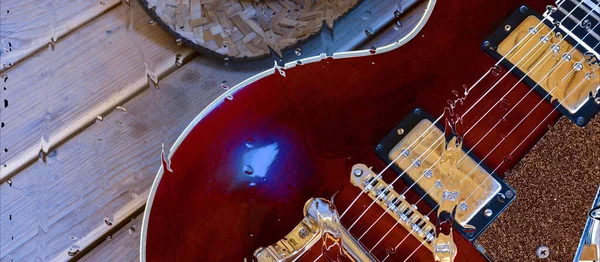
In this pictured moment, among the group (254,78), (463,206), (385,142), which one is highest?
(254,78)

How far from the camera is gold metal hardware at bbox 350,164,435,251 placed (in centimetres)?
63

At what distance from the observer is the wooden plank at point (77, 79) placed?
86 centimetres

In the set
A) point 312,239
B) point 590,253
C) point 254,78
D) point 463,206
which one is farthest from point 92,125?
point 590,253

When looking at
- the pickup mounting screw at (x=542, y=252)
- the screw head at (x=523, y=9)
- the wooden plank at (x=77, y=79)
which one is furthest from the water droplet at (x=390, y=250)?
the wooden plank at (x=77, y=79)

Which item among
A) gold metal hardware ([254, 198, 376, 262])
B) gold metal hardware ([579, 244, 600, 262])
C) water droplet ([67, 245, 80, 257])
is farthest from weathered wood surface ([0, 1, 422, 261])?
gold metal hardware ([579, 244, 600, 262])

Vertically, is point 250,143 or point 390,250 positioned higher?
point 250,143

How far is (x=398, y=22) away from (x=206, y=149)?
386mm

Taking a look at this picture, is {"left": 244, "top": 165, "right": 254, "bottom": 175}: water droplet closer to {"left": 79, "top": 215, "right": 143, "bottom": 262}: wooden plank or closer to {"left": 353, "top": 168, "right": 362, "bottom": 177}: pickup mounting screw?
{"left": 353, "top": 168, "right": 362, "bottom": 177}: pickup mounting screw

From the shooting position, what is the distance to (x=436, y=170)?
65 cm

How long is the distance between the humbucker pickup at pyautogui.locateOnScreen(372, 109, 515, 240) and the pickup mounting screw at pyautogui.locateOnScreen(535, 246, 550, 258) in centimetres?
5

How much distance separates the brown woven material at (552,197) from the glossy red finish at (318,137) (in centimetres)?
2

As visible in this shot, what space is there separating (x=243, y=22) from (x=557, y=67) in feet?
1.31

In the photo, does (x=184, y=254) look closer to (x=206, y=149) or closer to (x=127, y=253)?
(x=206, y=149)

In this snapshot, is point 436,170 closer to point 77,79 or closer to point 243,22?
point 243,22
